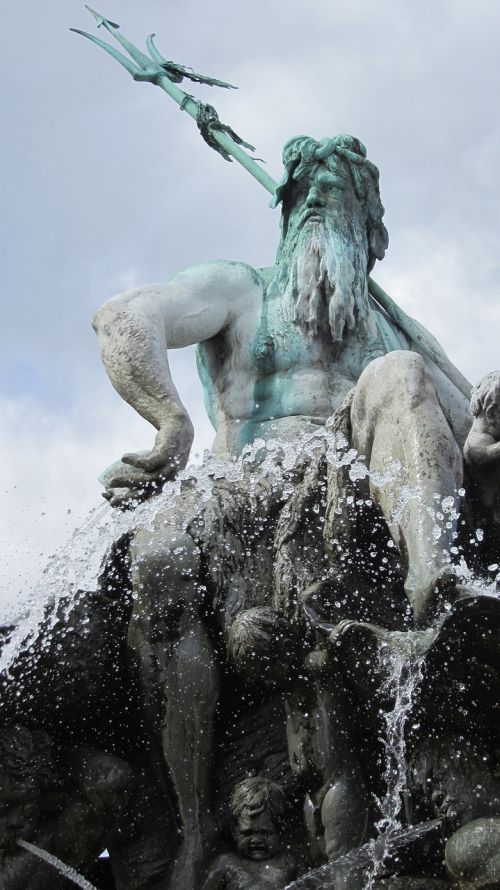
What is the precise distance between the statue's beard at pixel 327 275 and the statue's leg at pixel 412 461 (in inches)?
51.4

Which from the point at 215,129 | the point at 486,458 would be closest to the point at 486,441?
the point at 486,458

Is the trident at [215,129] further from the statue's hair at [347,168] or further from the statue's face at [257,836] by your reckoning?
the statue's face at [257,836]

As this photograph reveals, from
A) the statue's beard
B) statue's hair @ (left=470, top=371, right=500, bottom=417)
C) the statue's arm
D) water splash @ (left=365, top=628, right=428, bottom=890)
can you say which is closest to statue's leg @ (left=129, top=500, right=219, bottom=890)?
the statue's arm

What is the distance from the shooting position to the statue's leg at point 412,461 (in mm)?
4270

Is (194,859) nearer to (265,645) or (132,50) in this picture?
(265,645)

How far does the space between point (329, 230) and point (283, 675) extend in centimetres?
260

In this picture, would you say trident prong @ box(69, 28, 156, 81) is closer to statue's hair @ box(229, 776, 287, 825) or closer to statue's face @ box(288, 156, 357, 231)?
statue's face @ box(288, 156, 357, 231)

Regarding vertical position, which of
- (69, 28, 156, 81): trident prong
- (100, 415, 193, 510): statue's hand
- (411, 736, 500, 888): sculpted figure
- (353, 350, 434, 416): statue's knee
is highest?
(69, 28, 156, 81): trident prong

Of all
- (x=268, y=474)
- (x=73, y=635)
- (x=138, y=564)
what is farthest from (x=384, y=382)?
(x=73, y=635)

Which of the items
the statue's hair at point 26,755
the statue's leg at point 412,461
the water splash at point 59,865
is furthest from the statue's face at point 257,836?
the statue's leg at point 412,461

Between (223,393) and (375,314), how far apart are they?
881mm

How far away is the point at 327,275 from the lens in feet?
20.5

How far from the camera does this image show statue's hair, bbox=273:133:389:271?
6453 millimetres

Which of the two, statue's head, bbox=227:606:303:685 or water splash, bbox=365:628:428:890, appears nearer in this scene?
water splash, bbox=365:628:428:890
